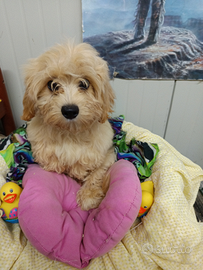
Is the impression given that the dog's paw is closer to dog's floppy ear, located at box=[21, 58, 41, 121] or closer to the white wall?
dog's floppy ear, located at box=[21, 58, 41, 121]

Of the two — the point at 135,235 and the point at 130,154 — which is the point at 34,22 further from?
the point at 135,235

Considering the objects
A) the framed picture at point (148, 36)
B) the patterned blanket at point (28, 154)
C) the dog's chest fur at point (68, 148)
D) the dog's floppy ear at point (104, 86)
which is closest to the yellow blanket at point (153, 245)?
the patterned blanket at point (28, 154)

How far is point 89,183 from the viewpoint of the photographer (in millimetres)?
1202

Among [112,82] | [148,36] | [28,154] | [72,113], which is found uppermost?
[148,36]

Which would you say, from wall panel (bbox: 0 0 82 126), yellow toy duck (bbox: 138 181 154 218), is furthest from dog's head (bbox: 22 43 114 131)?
yellow toy duck (bbox: 138 181 154 218)

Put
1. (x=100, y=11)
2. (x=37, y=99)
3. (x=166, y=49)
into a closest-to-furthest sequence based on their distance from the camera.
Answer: (x=37, y=99)
(x=100, y=11)
(x=166, y=49)

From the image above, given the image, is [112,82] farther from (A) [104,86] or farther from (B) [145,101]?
(A) [104,86]

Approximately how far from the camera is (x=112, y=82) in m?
1.55

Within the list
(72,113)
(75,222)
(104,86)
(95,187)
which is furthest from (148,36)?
(75,222)

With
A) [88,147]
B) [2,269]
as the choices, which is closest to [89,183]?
[88,147]

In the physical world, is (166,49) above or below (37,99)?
above

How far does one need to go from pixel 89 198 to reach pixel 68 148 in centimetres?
33

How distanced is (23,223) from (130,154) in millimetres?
788

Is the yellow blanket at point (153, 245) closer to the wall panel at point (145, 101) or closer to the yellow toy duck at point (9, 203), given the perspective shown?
the yellow toy duck at point (9, 203)
